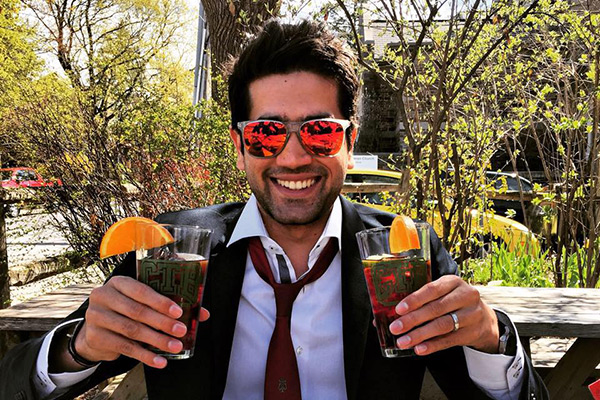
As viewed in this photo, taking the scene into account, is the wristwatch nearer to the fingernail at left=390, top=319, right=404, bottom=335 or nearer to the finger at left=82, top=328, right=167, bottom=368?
the fingernail at left=390, top=319, right=404, bottom=335

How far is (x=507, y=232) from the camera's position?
6918mm

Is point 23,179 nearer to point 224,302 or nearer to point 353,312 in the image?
point 224,302

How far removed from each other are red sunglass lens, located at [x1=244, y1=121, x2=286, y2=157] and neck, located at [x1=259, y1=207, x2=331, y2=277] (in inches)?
10.5

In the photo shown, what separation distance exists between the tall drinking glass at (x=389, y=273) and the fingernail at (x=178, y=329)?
0.46 m

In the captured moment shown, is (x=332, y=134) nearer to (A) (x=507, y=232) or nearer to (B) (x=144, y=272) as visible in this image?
(B) (x=144, y=272)

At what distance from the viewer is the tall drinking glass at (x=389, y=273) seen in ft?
4.42

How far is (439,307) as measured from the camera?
1.32 meters

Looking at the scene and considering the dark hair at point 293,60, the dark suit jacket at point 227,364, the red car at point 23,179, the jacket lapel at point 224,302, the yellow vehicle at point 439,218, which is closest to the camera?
the dark suit jacket at point 227,364

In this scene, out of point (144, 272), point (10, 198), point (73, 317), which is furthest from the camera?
point (10, 198)

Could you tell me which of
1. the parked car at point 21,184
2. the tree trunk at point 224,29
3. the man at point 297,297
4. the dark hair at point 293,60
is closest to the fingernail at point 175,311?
the man at point 297,297

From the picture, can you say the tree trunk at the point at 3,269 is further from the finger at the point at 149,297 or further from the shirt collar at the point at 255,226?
the finger at the point at 149,297

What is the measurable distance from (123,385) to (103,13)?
2208 cm

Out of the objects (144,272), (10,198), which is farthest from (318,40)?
(10,198)

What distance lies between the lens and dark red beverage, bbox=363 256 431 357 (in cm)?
135
